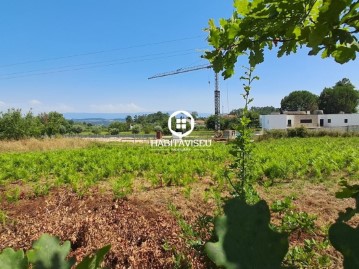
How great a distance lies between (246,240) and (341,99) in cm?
10170

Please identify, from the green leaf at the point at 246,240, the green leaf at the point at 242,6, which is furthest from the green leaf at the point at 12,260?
the green leaf at the point at 242,6

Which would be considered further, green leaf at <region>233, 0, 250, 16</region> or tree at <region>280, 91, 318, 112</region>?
tree at <region>280, 91, 318, 112</region>

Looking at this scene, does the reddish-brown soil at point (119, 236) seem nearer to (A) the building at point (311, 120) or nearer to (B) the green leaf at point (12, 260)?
(B) the green leaf at point (12, 260)

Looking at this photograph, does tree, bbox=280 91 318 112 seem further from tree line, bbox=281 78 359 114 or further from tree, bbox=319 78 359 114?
→ tree, bbox=319 78 359 114

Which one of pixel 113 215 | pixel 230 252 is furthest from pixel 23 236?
pixel 230 252

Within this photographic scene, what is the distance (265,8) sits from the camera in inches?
66.8

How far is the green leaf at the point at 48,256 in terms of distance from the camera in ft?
1.80

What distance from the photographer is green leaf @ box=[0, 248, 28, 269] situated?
52cm

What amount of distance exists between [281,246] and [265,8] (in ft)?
4.92

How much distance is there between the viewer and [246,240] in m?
0.52

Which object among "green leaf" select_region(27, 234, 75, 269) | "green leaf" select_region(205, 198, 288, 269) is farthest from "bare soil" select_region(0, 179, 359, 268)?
"green leaf" select_region(205, 198, 288, 269)

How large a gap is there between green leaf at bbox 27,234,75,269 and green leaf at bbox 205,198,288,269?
0.26 metres

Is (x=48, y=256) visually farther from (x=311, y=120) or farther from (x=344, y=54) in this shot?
(x=311, y=120)

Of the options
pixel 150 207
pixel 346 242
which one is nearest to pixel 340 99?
pixel 150 207
